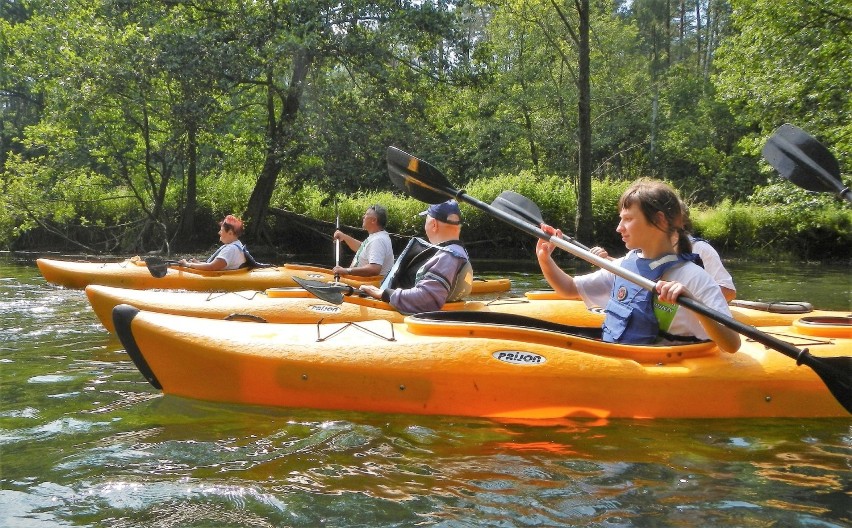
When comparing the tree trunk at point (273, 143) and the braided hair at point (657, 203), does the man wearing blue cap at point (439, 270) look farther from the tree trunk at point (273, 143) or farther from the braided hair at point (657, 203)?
the tree trunk at point (273, 143)

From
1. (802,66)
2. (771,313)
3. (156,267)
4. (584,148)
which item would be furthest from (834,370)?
(584,148)

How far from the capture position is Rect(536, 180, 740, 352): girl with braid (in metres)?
3.38

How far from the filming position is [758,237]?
1591 centimetres

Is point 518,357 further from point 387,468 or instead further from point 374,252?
point 374,252

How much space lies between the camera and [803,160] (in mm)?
4410

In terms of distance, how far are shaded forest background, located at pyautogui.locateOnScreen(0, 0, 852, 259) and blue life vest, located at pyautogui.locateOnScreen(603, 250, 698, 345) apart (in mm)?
9648

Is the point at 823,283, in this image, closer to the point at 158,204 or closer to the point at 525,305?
the point at 525,305

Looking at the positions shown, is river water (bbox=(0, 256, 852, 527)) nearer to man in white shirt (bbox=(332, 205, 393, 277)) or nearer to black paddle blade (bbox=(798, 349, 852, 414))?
black paddle blade (bbox=(798, 349, 852, 414))

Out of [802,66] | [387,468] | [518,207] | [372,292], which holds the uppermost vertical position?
[802,66]

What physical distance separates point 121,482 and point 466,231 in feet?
44.6

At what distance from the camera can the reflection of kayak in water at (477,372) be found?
3.63 meters

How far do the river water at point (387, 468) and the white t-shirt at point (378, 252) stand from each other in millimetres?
2808

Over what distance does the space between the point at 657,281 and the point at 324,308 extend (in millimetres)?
2748

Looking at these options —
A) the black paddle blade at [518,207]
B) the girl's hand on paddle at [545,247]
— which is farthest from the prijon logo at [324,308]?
the girl's hand on paddle at [545,247]
